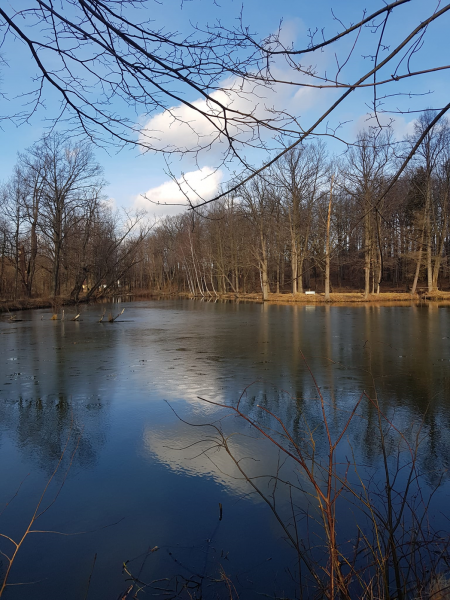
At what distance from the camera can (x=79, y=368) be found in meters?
10.1

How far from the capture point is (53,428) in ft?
19.3

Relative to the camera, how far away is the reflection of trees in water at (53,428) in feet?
16.4

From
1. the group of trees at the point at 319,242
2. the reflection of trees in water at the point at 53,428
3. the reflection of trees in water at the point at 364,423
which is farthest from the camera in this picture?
the group of trees at the point at 319,242

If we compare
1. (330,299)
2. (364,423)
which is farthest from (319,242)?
(364,423)

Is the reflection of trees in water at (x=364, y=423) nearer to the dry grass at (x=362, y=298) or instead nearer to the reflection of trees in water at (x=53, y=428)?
the reflection of trees in water at (x=53, y=428)

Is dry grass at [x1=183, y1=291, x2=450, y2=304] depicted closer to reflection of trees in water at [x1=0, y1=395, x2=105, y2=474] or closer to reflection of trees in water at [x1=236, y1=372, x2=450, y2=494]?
reflection of trees in water at [x1=236, y1=372, x2=450, y2=494]

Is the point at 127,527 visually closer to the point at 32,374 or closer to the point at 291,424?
the point at 291,424

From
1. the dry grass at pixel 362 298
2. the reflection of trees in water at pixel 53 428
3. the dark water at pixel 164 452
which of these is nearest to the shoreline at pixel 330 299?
the dry grass at pixel 362 298

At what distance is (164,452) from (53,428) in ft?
5.97

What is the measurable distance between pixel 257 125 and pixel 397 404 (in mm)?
5209

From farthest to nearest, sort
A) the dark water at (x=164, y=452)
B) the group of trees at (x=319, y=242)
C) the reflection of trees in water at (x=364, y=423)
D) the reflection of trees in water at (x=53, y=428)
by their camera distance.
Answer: the group of trees at (x=319, y=242) < the reflection of trees in water at (x=53, y=428) < the reflection of trees in water at (x=364, y=423) < the dark water at (x=164, y=452)

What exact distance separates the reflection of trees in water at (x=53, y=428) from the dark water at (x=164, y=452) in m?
0.03

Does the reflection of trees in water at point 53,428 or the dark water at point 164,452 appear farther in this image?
the reflection of trees in water at point 53,428

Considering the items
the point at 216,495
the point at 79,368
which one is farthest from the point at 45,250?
the point at 216,495
